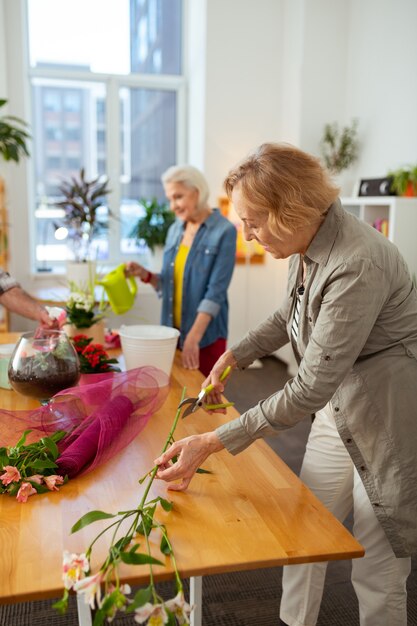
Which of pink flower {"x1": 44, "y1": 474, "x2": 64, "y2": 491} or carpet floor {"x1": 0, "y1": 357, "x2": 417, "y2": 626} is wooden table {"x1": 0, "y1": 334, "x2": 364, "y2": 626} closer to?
pink flower {"x1": 44, "y1": 474, "x2": 64, "y2": 491}

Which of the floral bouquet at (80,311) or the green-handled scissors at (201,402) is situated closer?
the green-handled scissors at (201,402)

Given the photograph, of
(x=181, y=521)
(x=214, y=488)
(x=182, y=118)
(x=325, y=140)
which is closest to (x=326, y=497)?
(x=214, y=488)

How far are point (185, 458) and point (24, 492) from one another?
342 millimetres

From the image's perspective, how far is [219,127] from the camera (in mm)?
5520

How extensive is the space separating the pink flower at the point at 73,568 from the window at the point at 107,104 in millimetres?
4795

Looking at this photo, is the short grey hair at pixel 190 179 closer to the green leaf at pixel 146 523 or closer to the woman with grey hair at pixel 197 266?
the woman with grey hair at pixel 197 266

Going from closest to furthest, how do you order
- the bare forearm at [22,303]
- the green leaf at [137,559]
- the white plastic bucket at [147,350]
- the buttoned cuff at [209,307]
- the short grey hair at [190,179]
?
the green leaf at [137,559]
the white plastic bucket at [147,350]
the bare forearm at [22,303]
the buttoned cuff at [209,307]
the short grey hair at [190,179]

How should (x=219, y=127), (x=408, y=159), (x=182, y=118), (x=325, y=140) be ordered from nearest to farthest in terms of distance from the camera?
1. (x=408, y=159)
2. (x=325, y=140)
3. (x=219, y=127)
4. (x=182, y=118)

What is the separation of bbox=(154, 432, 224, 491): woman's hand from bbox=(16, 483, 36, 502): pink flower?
0.88ft

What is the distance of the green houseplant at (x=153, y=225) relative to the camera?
5445 millimetres

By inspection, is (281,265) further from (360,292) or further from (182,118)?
(360,292)

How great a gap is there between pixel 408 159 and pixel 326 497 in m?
3.28

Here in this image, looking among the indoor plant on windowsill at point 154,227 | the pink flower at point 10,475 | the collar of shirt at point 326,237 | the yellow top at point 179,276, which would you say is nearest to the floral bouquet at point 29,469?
the pink flower at point 10,475

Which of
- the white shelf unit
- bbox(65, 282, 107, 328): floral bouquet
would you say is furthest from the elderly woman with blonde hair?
the white shelf unit
